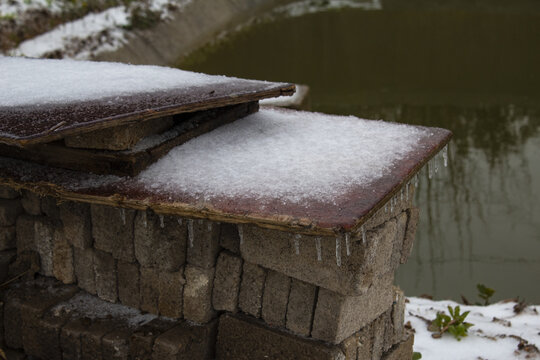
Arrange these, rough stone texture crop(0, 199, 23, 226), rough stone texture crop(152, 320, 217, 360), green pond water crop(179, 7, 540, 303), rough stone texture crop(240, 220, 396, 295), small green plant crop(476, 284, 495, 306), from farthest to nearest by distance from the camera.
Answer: green pond water crop(179, 7, 540, 303)
small green plant crop(476, 284, 495, 306)
rough stone texture crop(0, 199, 23, 226)
rough stone texture crop(152, 320, 217, 360)
rough stone texture crop(240, 220, 396, 295)

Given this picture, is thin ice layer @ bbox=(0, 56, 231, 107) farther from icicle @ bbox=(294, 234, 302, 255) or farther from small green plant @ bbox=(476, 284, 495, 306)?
small green plant @ bbox=(476, 284, 495, 306)

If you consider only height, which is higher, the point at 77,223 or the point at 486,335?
the point at 77,223

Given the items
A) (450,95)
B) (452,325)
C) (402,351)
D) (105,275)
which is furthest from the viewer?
(450,95)

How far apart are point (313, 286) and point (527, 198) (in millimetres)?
4005

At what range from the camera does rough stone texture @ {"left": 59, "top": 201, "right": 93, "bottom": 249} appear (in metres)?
2.73

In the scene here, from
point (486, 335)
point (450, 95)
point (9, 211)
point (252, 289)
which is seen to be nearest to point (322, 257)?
point (252, 289)

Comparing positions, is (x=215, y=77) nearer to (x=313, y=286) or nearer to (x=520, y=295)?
(x=313, y=286)

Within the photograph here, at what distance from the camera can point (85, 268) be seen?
2875 millimetres

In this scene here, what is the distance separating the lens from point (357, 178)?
90.8 inches

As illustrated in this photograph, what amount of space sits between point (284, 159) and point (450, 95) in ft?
21.5

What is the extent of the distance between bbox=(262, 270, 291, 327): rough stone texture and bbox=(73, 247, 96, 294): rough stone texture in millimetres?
833

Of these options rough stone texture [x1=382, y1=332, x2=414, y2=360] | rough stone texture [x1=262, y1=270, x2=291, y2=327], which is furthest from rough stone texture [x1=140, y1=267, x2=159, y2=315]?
rough stone texture [x1=382, y1=332, x2=414, y2=360]

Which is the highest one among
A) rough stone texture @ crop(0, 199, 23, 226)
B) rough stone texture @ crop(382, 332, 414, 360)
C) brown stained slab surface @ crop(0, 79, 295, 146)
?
brown stained slab surface @ crop(0, 79, 295, 146)

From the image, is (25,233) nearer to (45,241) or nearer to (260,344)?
(45,241)
